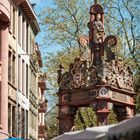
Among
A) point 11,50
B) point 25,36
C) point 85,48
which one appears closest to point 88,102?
point 85,48

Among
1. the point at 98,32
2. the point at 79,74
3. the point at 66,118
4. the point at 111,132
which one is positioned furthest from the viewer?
the point at 66,118

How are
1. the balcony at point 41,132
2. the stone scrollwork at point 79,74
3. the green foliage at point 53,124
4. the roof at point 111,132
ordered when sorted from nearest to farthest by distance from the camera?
the roof at point 111,132
the stone scrollwork at point 79,74
the green foliage at point 53,124
the balcony at point 41,132

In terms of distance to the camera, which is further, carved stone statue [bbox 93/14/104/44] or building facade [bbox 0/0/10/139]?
building facade [bbox 0/0/10/139]

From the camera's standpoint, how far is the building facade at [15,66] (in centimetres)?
3922

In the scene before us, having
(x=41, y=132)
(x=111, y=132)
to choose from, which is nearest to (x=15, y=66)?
(x=41, y=132)

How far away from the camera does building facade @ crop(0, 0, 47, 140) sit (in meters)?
39.2

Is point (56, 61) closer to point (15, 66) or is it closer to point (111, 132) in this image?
point (15, 66)

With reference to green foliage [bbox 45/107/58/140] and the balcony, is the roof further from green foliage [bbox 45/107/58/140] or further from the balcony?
the balcony

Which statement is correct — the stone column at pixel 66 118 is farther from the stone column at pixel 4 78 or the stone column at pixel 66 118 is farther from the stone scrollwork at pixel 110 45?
the stone column at pixel 4 78

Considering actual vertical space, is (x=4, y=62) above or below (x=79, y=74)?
above

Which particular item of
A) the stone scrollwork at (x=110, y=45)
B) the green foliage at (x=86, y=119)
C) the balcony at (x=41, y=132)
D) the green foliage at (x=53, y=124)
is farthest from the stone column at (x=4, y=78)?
the balcony at (x=41, y=132)

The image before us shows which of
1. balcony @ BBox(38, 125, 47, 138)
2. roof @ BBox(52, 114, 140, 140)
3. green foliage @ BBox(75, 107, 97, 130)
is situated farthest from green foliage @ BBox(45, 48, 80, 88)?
balcony @ BBox(38, 125, 47, 138)

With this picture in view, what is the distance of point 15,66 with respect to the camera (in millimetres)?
44906

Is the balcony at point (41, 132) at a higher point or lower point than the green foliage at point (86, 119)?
higher
